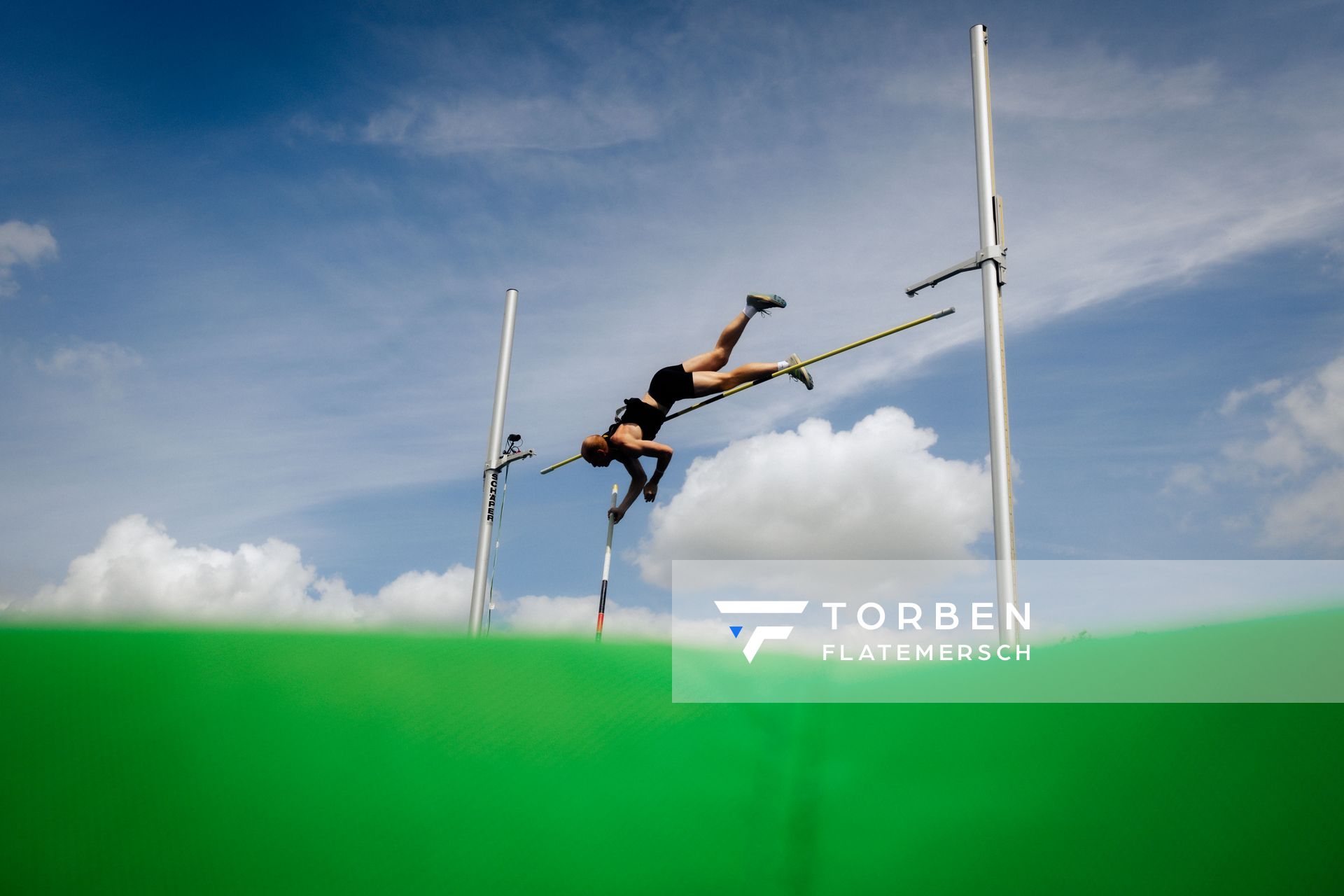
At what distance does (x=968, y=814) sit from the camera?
6.81ft

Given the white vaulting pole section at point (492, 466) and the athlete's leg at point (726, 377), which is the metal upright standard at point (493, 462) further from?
the athlete's leg at point (726, 377)

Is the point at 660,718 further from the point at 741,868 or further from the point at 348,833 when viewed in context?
the point at 348,833

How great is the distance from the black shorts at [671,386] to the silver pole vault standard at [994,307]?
165 cm

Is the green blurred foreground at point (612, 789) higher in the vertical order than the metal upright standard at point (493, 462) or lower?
lower

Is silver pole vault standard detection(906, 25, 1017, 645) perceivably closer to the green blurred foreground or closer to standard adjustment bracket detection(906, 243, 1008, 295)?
standard adjustment bracket detection(906, 243, 1008, 295)

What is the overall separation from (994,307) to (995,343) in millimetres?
259

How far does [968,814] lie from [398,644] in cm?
159

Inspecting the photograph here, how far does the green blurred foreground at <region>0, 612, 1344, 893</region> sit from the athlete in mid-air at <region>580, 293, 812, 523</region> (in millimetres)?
3701

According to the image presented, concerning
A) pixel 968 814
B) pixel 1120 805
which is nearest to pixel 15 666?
pixel 968 814

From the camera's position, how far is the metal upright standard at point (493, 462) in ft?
26.8

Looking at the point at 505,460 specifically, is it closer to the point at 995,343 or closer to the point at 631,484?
the point at 631,484

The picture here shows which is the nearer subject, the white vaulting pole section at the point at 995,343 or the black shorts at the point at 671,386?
the white vaulting pole section at the point at 995,343

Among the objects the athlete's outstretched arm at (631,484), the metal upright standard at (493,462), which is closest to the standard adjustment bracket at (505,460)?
the metal upright standard at (493,462)

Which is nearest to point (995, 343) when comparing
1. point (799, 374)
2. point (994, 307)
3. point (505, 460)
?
point (994, 307)
